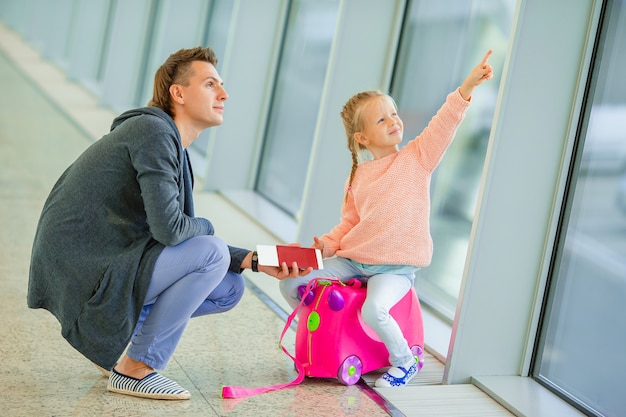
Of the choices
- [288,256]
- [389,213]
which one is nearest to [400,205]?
[389,213]

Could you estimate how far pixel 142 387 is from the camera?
2455mm

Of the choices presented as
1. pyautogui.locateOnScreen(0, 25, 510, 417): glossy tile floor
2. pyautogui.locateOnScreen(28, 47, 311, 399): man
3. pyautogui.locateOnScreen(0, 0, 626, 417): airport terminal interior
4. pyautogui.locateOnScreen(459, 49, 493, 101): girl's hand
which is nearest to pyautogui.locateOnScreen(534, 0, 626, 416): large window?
pyautogui.locateOnScreen(0, 0, 626, 417): airport terminal interior

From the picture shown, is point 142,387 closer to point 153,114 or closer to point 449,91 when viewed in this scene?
point 153,114

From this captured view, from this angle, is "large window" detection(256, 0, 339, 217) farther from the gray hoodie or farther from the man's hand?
the gray hoodie

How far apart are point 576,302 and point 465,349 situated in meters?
0.42

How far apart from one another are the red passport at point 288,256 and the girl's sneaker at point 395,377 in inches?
18.5

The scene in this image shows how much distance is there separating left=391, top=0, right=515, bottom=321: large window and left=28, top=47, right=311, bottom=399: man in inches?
60.3

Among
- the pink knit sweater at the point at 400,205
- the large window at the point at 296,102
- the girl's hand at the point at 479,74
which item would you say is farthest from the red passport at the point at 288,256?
the large window at the point at 296,102

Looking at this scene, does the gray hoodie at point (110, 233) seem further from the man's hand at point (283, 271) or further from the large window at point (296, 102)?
the large window at point (296, 102)

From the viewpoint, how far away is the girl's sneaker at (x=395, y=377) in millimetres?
2818

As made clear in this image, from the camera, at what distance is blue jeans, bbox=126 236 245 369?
2.41 metres

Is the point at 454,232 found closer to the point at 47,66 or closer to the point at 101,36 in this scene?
the point at 101,36

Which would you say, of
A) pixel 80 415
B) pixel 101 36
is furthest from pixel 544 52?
pixel 101 36

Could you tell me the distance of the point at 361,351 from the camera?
2.82 metres
